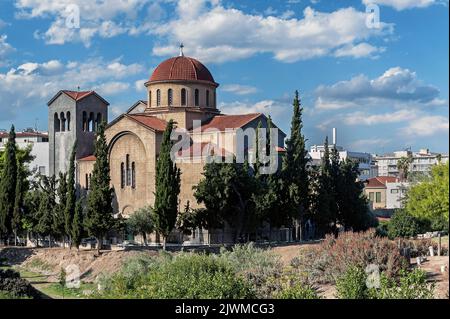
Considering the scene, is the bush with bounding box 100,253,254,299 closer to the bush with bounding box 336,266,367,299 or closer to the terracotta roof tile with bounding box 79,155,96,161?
the bush with bounding box 336,266,367,299

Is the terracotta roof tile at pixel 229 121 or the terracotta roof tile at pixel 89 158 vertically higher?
the terracotta roof tile at pixel 229 121

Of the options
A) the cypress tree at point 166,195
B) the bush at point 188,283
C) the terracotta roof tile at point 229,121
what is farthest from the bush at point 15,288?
the terracotta roof tile at point 229,121

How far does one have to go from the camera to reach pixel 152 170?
4141 centimetres

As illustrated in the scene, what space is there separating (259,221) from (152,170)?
7298mm

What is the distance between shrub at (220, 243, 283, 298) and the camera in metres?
21.9

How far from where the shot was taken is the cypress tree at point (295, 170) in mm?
37719

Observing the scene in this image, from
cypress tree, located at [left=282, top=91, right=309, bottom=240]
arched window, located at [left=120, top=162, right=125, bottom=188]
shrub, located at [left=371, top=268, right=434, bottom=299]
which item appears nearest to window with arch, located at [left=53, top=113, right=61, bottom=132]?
A: arched window, located at [left=120, top=162, right=125, bottom=188]

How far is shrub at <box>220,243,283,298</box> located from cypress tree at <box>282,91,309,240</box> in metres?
11.2

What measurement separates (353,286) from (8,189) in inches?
1057

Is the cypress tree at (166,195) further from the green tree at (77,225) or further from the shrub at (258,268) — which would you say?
the shrub at (258,268)

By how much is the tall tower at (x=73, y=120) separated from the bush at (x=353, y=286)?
31142 millimetres

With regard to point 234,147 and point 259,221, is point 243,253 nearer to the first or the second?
point 259,221
